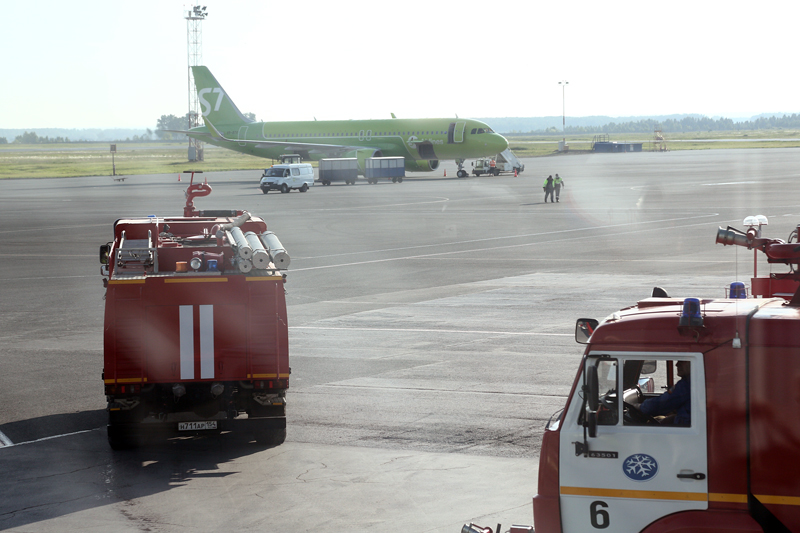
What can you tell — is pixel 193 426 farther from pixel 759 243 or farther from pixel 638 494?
pixel 759 243

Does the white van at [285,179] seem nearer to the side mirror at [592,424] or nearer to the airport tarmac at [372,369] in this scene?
the airport tarmac at [372,369]

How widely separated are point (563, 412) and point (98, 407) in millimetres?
10617

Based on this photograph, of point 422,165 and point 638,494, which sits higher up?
point 422,165

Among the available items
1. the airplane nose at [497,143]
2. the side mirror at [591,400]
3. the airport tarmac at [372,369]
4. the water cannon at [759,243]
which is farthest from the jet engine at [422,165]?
the side mirror at [591,400]

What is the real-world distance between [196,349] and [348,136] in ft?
276

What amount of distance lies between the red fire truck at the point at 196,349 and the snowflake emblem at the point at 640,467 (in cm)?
678

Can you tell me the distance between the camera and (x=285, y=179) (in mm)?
Result: 72938

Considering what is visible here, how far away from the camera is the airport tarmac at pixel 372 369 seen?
1095cm

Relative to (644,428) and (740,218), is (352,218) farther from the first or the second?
(644,428)

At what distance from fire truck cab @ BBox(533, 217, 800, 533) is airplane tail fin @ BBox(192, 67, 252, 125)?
97.1 meters

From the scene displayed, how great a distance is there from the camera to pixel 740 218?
45031 mm

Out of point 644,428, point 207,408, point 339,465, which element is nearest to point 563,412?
point 644,428

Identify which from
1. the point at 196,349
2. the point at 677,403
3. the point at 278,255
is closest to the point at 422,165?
the point at 278,255

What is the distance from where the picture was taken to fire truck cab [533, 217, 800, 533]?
22.2ft
